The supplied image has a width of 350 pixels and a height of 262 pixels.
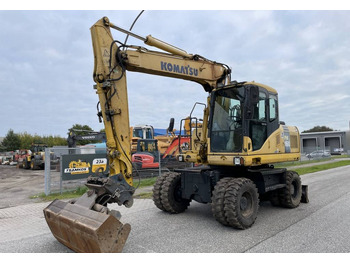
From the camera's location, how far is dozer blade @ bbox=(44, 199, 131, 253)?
3.93m

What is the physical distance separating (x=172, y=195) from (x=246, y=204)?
1.84 m

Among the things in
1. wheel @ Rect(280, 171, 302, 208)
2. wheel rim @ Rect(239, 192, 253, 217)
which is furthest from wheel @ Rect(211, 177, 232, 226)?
wheel @ Rect(280, 171, 302, 208)

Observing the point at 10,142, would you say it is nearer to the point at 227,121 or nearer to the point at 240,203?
the point at 227,121

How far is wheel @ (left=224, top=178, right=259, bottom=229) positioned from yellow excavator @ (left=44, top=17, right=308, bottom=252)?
0.06 feet


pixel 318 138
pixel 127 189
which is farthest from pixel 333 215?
pixel 318 138

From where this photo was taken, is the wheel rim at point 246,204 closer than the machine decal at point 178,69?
Yes

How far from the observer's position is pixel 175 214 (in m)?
6.87

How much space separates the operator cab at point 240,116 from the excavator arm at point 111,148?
3.55 ft

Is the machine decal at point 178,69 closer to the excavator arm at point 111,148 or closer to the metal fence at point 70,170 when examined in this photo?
the excavator arm at point 111,148

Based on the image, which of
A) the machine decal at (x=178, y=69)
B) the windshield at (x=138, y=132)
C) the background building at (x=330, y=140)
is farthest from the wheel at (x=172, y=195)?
the background building at (x=330, y=140)

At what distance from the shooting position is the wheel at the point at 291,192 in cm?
726

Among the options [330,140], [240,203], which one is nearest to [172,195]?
[240,203]

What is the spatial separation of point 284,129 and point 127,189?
15.2 ft

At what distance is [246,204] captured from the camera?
589 centimetres
